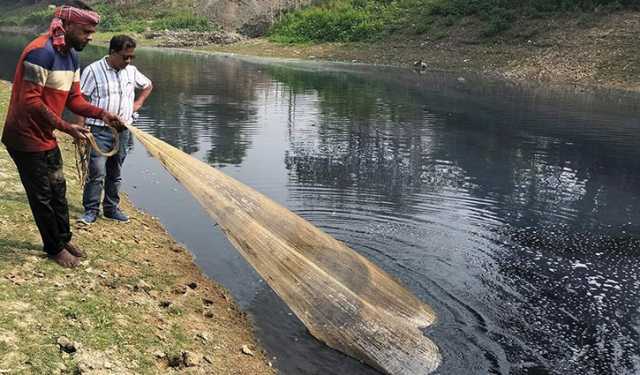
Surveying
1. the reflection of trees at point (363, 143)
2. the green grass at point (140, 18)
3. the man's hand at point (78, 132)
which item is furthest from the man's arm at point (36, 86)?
the green grass at point (140, 18)

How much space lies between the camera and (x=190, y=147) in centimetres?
1395

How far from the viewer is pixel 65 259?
5539 mm

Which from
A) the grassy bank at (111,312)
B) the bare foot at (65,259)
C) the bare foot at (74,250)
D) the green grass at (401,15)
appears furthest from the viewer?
the green grass at (401,15)

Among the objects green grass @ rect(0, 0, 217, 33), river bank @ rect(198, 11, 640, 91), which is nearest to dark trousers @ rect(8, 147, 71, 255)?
river bank @ rect(198, 11, 640, 91)

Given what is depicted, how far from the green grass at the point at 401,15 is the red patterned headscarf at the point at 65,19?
123 ft

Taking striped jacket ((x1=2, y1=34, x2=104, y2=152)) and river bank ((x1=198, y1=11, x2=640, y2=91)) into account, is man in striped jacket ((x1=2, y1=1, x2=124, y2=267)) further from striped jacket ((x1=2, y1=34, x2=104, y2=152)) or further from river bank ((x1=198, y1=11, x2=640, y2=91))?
river bank ((x1=198, y1=11, x2=640, y2=91))

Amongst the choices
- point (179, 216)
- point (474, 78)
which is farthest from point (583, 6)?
point (179, 216)

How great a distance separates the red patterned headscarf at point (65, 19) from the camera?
482cm

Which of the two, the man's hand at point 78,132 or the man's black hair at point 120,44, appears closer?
the man's hand at point 78,132

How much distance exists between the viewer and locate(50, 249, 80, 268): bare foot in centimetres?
553

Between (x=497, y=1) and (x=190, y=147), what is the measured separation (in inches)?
1378

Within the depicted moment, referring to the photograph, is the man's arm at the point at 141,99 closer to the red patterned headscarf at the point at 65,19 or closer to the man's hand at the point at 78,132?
the man's hand at the point at 78,132

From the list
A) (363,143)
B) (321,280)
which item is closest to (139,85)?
(321,280)

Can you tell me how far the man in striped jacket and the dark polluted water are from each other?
2.25 meters
